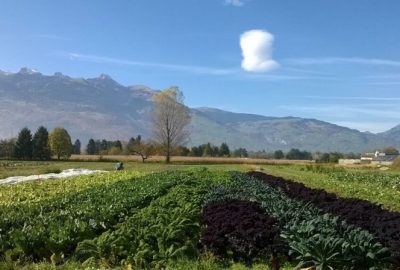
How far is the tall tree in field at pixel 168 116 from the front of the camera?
273 ft

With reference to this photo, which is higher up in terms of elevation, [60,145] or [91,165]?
[60,145]

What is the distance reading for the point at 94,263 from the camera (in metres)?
8.79

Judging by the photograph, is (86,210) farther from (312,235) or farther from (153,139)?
(153,139)

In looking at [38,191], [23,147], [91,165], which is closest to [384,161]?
[91,165]

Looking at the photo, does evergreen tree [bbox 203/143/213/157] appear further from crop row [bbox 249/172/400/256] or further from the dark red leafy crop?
the dark red leafy crop

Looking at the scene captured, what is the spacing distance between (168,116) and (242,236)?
74615 mm

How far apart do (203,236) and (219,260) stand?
0.81 meters

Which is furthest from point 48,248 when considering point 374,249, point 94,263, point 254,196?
point 254,196

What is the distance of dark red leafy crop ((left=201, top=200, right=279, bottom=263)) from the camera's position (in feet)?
30.0

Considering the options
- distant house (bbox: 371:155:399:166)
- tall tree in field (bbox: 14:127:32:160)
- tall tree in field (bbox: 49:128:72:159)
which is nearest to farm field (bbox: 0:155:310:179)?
tall tree in field (bbox: 49:128:72:159)

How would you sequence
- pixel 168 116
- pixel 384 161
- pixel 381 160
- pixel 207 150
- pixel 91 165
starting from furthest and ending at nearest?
pixel 207 150 → pixel 381 160 → pixel 384 161 → pixel 168 116 → pixel 91 165

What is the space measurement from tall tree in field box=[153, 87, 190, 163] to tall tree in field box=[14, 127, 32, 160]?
22.7m

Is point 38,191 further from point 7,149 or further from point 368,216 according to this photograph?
point 7,149

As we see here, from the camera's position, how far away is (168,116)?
8362 cm
